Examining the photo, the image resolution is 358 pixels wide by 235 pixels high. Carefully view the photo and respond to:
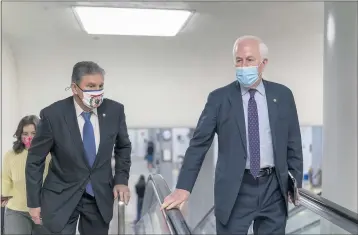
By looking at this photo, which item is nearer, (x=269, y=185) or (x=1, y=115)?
(x=269, y=185)

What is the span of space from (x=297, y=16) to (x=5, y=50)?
2.41 meters

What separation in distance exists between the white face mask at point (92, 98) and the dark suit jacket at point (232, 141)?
0.66 meters

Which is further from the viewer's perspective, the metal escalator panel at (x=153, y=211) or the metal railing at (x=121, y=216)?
the metal escalator panel at (x=153, y=211)

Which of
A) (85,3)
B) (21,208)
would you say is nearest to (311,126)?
(85,3)

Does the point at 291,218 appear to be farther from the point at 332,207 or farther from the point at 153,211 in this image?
the point at 332,207

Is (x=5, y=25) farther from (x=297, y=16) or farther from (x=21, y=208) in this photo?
(x=297, y=16)

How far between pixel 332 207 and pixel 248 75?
0.89m

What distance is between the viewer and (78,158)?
264 cm

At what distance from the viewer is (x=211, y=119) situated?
8.08ft

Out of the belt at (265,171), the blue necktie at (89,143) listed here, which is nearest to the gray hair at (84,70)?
the blue necktie at (89,143)

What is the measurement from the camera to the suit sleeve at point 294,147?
98.7 inches

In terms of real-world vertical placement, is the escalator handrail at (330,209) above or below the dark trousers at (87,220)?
above

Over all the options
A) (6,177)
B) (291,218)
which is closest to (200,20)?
(6,177)

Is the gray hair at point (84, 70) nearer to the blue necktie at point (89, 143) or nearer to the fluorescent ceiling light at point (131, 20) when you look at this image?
the blue necktie at point (89, 143)
